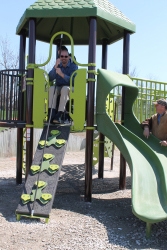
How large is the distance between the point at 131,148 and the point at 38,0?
330 cm

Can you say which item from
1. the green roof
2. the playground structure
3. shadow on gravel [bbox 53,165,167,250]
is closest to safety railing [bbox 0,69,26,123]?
the playground structure

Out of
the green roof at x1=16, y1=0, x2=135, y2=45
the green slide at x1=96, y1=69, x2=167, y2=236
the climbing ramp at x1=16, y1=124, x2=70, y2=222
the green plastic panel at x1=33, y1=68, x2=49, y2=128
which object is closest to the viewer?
the green slide at x1=96, y1=69, x2=167, y2=236

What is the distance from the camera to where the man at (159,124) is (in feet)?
20.1

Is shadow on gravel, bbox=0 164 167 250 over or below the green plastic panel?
below

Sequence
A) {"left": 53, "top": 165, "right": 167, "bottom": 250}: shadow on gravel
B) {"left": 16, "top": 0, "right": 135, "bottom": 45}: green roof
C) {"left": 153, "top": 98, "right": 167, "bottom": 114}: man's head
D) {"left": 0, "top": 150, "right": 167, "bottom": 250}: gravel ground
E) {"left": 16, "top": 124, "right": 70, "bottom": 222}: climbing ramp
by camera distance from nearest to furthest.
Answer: {"left": 0, "top": 150, "right": 167, "bottom": 250}: gravel ground < {"left": 53, "top": 165, "right": 167, "bottom": 250}: shadow on gravel < {"left": 16, "top": 124, "right": 70, "bottom": 222}: climbing ramp < {"left": 16, "top": 0, "right": 135, "bottom": 45}: green roof < {"left": 153, "top": 98, "right": 167, "bottom": 114}: man's head

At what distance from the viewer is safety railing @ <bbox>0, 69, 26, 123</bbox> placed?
6.61 metres

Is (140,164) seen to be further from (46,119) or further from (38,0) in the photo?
(38,0)

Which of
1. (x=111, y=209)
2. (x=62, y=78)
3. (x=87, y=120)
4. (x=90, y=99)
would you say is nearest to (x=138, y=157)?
(x=111, y=209)

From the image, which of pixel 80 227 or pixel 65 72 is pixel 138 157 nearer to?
pixel 80 227

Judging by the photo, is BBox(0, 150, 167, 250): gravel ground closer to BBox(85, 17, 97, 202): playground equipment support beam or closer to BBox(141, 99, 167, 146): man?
BBox(85, 17, 97, 202): playground equipment support beam

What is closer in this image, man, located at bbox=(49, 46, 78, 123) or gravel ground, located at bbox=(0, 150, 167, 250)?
gravel ground, located at bbox=(0, 150, 167, 250)

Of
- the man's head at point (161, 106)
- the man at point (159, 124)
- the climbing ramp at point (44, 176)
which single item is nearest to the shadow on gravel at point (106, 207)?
the climbing ramp at point (44, 176)

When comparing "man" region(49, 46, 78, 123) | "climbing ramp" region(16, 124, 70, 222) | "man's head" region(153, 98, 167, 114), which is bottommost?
"climbing ramp" region(16, 124, 70, 222)

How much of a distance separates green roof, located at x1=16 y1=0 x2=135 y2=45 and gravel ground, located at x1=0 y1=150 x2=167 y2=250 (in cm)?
342
